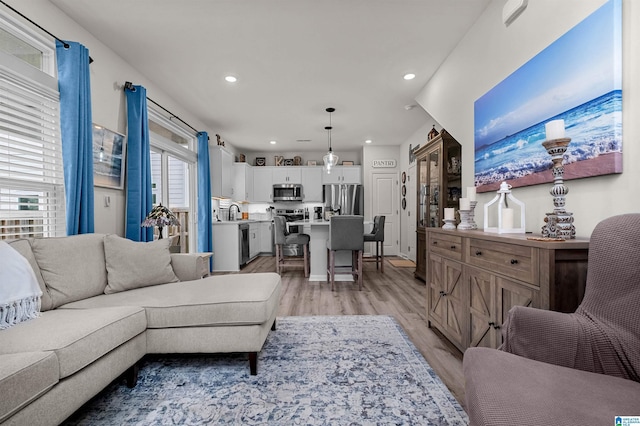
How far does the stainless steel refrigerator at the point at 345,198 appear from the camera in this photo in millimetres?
6832

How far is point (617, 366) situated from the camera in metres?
0.97

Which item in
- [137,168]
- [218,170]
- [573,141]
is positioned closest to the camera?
[573,141]

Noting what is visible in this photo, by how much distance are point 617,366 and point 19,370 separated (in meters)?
2.08

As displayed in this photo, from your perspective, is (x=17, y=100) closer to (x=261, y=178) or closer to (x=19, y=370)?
(x=19, y=370)

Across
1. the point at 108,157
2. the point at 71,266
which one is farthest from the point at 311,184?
the point at 71,266

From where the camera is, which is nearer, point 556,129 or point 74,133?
point 556,129

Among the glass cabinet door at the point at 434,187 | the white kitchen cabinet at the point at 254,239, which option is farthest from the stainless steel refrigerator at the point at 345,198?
the glass cabinet door at the point at 434,187

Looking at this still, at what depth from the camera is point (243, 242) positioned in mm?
5445

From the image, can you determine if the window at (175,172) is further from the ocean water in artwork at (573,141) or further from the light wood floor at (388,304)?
the ocean water in artwork at (573,141)

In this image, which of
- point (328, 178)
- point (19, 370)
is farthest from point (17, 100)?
point (328, 178)

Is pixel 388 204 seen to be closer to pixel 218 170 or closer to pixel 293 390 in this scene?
pixel 218 170

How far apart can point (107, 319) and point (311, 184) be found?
5798 millimetres

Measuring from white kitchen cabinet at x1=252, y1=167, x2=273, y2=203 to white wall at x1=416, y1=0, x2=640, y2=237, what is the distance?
15.0 ft

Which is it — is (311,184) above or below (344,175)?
below
